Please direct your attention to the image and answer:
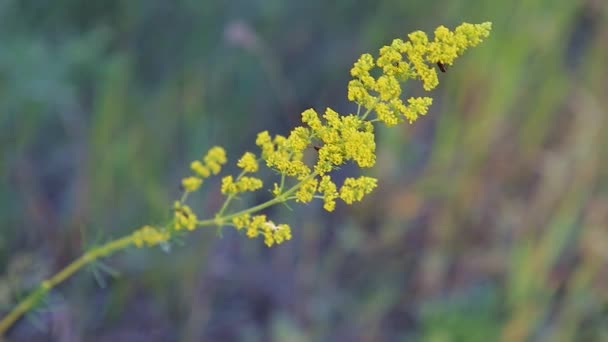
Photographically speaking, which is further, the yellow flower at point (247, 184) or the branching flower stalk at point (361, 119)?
the yellow flower at point (247, 184)

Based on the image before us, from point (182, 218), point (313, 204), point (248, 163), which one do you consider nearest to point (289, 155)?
point (248, 163)

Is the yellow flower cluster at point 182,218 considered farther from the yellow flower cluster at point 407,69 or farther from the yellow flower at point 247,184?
the yellow flower cluster at point 407,69

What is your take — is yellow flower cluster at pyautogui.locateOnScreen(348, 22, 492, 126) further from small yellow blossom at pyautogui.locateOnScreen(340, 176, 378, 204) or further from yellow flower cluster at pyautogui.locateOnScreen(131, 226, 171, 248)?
yellow flower cluster at pyautogui.locateOnScreen(131, 226, 171, 248)

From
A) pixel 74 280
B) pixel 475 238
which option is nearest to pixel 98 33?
pixel 74 280

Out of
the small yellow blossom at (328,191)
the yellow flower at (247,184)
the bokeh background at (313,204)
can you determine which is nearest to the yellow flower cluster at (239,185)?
the yellow flower at (247,184)

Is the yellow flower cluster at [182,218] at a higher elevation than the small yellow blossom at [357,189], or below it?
higher

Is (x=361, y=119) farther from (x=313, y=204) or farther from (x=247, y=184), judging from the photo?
(x=313, y=204)
